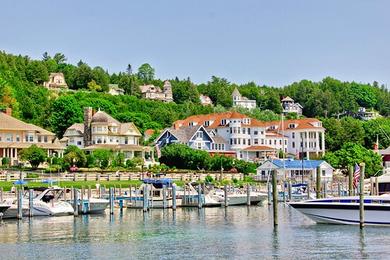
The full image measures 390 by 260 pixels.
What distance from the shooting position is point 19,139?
111812 mm

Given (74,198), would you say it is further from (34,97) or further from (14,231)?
(34,97)

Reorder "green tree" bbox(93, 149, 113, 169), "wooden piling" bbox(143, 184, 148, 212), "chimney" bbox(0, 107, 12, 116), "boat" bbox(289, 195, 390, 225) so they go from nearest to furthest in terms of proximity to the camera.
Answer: "boat" bbox(289, 195, 390, 225)
"wooden piling" bbox(143, 184, 148, 212)
"green tree" bbox(93, 149, 113, 169)
"chimney" bbox(0, 107, 12, 116)

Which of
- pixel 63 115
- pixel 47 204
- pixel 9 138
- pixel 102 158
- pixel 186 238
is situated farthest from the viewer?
pixel 63 115

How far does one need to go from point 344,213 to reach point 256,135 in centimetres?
9244

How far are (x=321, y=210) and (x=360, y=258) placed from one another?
1426cm

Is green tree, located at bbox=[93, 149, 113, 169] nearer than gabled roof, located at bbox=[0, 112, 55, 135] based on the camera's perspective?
Yes

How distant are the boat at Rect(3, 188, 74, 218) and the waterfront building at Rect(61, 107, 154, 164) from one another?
54.3 metres

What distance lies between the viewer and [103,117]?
12812 cm

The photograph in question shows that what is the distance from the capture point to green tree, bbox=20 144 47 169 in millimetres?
99688

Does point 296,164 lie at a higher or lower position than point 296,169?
higher

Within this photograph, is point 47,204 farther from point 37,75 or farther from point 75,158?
point 37,75

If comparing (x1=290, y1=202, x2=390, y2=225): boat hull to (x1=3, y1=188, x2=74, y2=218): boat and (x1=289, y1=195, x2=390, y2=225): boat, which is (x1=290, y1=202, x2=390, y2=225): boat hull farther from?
(x1=3, y1=188, x2=74, y2=218): boat

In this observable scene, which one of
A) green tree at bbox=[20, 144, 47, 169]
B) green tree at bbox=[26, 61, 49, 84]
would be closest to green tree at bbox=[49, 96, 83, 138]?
green tree at bbox=[26, 61, 49, 84]

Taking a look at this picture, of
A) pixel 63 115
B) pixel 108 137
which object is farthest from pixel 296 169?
pixel 63 115
